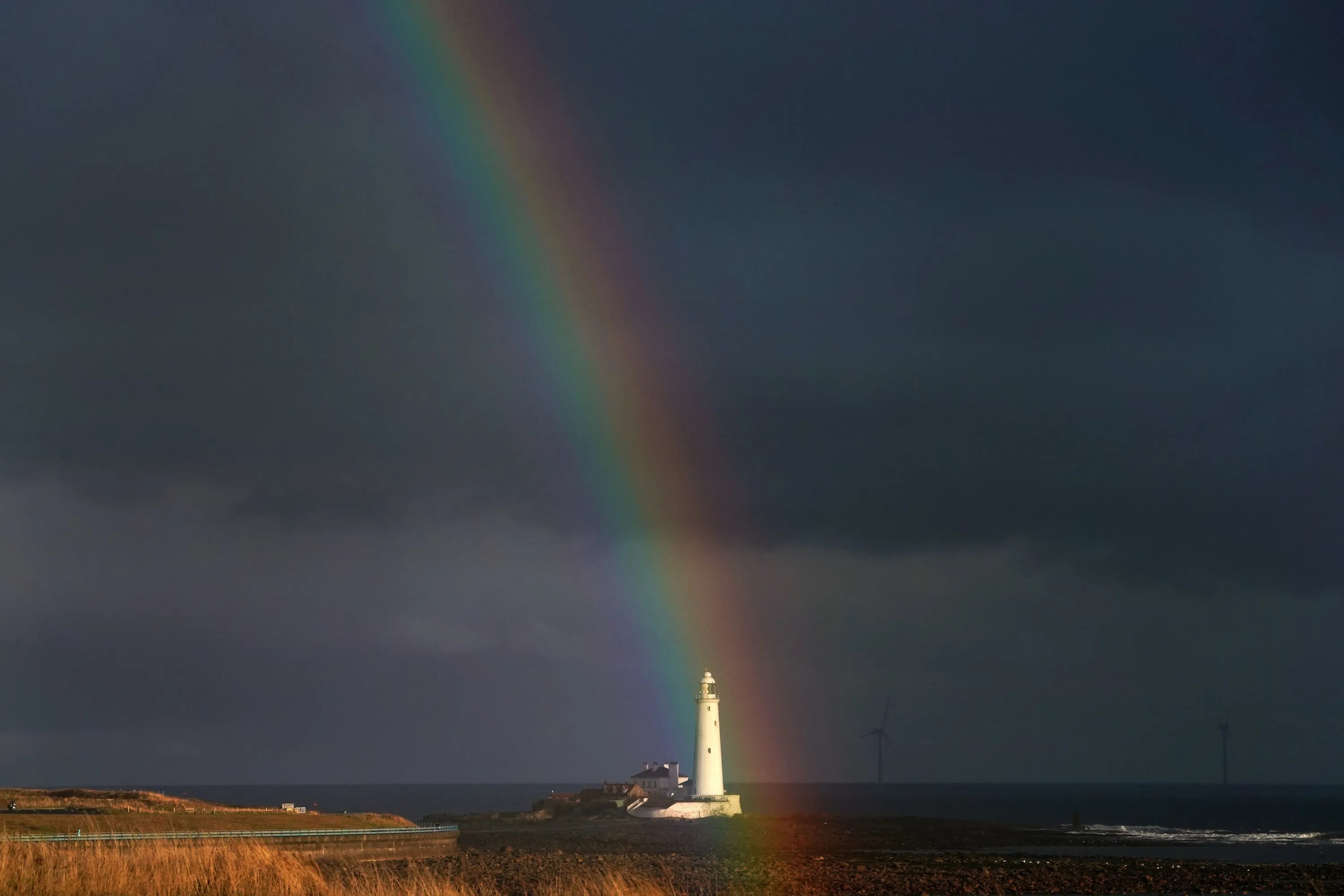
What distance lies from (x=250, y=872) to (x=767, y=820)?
7248 cm

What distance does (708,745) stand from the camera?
96.9 m

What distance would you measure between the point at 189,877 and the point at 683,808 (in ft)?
222

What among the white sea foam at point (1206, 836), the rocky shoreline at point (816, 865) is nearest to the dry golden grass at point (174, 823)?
the rocky shoreline at point (816, 865)

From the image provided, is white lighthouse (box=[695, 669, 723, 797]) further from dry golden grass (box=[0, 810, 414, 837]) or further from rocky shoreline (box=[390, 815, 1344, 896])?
dry golden grass (box=[0, 810, 414, 837])

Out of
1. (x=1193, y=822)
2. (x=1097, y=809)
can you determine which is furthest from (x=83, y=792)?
(x=1097, y=809)

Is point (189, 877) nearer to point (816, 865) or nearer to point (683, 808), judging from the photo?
point (816, 865)

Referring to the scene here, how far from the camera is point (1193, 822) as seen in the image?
12094cm

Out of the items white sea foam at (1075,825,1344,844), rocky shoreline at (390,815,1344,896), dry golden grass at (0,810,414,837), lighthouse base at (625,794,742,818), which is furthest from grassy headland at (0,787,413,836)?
white sea foam at (1075,825,1344,844)

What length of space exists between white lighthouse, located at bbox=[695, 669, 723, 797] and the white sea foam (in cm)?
2750

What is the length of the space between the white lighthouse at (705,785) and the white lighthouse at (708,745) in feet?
0.11

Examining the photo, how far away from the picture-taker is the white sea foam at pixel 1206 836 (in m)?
86.0

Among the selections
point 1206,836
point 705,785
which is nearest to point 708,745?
point 705,785

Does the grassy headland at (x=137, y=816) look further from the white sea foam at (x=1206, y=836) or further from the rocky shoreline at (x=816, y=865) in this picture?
the white sea foam at (x=1206, y=836)

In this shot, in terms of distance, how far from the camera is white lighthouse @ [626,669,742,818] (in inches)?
3669
